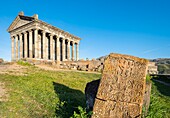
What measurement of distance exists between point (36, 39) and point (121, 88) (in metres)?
34.2

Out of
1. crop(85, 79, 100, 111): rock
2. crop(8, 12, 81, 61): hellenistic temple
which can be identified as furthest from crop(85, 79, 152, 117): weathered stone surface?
crop(8, 12, 81, 61): hellenistic temple

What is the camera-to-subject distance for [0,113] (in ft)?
18.4

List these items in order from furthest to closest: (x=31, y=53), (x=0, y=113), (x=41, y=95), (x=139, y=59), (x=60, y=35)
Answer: (x=60, y=35) < (x=31, y=53) < (x=41, y=95) < (x=0, y=113) < (x=139, y=59)

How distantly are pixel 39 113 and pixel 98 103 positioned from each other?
2.75 m

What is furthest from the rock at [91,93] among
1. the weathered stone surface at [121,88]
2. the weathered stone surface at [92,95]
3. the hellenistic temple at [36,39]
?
the hellenistic temple at [36,39]

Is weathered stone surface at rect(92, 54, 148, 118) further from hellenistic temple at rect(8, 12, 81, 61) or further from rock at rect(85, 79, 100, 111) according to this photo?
hellenistic temple at rect(8, 12, 81, 61)

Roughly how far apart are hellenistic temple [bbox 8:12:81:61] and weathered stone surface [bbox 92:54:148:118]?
32.6m

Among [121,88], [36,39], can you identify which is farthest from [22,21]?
[121,88]

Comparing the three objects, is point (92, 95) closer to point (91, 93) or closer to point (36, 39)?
point (91, 93)

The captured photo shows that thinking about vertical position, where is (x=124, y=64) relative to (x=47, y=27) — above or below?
below

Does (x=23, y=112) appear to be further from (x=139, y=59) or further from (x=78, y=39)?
(x=78, y=39)

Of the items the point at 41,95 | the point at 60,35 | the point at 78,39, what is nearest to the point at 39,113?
the point at 41,95

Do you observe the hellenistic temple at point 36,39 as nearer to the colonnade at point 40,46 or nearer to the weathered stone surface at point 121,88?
the colonnade at point 40,46

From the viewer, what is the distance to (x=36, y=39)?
36.1 metres
